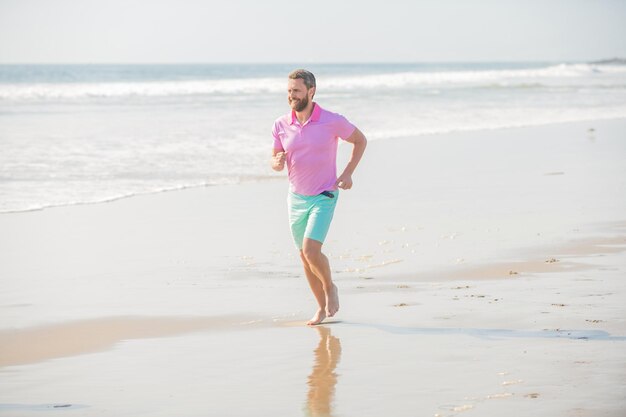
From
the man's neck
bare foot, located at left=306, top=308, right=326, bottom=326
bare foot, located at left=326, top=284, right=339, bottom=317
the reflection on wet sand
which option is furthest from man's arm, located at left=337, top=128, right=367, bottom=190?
the reflection on wet sand

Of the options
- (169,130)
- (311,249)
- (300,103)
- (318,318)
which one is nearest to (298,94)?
(300,103)

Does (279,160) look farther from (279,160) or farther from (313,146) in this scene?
(313,146)

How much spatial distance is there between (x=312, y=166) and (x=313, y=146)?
0.13 metres

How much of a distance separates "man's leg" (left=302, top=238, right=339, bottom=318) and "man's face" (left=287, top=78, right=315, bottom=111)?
2.72 feet

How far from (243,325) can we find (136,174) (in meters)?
8.46

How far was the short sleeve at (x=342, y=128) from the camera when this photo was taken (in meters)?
6.18

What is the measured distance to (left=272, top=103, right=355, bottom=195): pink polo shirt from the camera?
6160mm

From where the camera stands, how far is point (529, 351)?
5379 millimetres

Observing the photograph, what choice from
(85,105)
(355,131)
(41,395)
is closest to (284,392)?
(41,395)

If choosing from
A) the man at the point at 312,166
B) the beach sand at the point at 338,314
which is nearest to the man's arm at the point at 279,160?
the man at the point at 312,166

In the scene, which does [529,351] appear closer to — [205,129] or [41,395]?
[41,395]

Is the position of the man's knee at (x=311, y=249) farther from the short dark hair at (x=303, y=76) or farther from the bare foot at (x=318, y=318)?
the short dark hair at (x=303, y=76)

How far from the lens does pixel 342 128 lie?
6.20 metres

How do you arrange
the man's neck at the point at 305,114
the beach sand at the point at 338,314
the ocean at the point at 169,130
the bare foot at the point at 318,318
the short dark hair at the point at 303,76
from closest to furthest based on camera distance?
the beach sand at the point at 338,314, the short dark hair at the point at 303,76, the man's neck at the point at 305,114, the bare foot at the point at 318,318, the ocean at the point at 169,130
